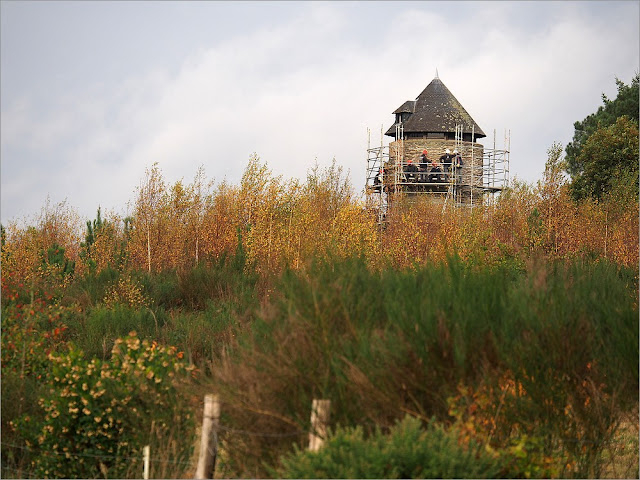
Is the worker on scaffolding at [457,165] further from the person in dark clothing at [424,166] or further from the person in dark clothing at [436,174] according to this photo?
the person in dark clothing at [424,166]

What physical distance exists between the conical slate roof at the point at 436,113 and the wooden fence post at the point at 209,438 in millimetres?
39856

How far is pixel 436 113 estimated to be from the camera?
47.5 m

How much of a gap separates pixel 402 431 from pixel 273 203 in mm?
21240

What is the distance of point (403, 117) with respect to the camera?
1937 inches

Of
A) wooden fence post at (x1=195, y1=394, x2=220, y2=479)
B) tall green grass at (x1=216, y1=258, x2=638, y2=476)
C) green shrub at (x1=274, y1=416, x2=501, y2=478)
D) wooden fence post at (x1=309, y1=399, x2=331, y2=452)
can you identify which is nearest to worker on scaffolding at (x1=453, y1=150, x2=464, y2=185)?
tall green grass at (x1=216, y1=258, x2=638, y2=476)

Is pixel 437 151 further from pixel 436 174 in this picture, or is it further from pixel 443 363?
pixel 443 363

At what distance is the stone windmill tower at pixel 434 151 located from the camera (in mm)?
43906

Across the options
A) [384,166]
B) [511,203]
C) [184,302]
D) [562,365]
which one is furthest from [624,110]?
[562,365]

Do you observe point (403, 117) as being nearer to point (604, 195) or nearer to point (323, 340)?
point (604, 195)

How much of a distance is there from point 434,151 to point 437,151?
16 cm

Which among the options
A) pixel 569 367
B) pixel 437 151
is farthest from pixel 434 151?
pixel 569 367

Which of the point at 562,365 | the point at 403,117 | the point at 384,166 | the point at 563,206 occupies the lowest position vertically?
the point at 562,365

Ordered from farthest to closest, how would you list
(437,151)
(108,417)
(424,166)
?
1. (437,151)
2. (424,166)
3. (108,417)

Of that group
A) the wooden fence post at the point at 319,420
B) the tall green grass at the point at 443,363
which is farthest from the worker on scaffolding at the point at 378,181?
the wooden fence post at the point at 319,420
